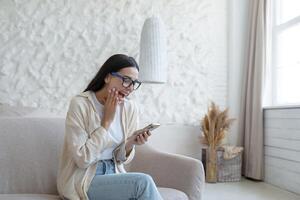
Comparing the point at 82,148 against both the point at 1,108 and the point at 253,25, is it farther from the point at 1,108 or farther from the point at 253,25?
the point at 253,25

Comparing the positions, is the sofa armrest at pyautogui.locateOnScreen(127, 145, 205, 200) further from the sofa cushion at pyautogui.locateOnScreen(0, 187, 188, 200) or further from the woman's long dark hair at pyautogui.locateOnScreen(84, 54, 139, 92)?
the woman's long dark hair at pyautogui.locateOnScreen(84, 54, 139, 92)

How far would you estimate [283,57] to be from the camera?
Result: 3.41 meters

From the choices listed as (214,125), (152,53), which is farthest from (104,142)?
(214,125)

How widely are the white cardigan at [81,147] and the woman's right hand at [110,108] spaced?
35 millimetres

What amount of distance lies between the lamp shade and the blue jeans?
159 centimetres

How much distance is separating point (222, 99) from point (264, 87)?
48 cm

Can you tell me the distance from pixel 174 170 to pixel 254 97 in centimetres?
183

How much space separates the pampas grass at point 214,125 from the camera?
3330mm

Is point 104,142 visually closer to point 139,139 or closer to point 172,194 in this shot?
point 139,139

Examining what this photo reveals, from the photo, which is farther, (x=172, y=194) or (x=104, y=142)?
(x=172, y=194)

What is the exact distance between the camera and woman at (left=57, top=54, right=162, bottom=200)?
1.41 m

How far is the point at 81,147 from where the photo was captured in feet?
4.66

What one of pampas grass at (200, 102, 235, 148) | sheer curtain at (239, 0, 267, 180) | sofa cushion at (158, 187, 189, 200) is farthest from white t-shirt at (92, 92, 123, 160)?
sheer curtain at (239, 0, 267, 180)

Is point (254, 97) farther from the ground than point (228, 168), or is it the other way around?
point (254, 97)
